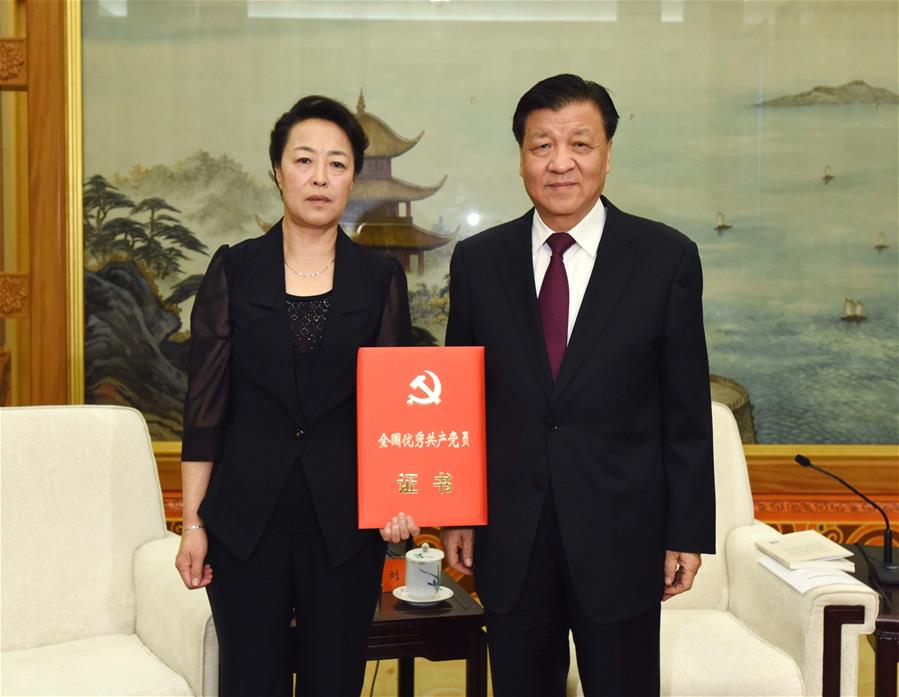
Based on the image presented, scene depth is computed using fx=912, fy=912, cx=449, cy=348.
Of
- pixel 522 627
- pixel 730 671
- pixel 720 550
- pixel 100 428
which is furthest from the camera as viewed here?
pixel 720 550

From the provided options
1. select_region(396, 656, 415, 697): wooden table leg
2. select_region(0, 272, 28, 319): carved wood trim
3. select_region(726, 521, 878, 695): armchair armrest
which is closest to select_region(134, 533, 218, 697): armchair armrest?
select_region(396, 656, 415, 697): wooden table leg

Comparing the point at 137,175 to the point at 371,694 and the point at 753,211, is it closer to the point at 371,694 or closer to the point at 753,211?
the point at 371,694

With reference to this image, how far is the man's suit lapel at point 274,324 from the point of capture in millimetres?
1559

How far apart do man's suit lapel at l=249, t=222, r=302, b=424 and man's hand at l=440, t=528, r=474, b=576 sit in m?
0.35

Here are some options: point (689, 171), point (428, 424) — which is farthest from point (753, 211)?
point (428, 424)

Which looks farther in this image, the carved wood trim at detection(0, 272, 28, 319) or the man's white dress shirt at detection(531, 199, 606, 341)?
the carved wood trim at detection(0, 272, 28, 319)

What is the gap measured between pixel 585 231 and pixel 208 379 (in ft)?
2.32

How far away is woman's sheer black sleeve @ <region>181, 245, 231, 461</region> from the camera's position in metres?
1.58

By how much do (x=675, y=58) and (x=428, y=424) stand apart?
2.07 metres

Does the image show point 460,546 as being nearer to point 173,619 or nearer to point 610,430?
point 610,430

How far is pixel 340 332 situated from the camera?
1.59 meters

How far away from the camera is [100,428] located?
2.37 m

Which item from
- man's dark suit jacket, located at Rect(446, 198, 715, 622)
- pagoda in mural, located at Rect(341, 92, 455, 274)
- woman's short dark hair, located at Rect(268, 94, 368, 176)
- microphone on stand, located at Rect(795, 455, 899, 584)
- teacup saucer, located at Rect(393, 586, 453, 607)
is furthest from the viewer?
pagoda in mural, located at Rect(341, 92, 455, 274)

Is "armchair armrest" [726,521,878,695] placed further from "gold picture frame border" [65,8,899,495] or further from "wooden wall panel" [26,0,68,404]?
"wooden wall panel" [26,0,68,404]
